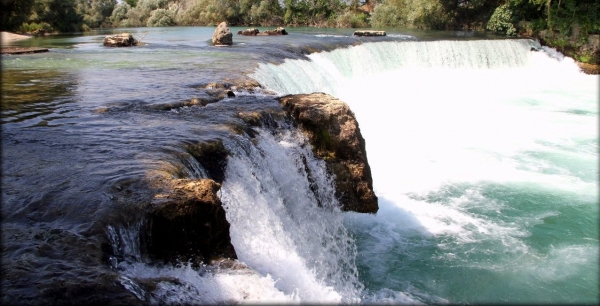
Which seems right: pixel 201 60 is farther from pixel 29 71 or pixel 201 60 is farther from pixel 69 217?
pixel 69 217

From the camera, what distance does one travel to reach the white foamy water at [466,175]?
5.68 meters

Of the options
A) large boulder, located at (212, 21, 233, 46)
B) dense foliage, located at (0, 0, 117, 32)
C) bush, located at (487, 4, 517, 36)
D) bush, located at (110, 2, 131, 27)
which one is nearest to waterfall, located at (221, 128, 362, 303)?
large boulder, located at (212, 21, 233, 46)

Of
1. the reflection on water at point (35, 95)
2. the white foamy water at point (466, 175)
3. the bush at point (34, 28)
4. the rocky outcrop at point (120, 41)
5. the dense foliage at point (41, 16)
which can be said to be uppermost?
the dense foliage at point (41, 16)

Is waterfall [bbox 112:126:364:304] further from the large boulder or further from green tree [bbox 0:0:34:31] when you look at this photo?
green tree [bbox 0:0:34:31]

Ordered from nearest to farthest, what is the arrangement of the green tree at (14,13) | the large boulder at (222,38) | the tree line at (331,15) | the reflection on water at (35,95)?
1. the reflection on water at (35,95)
2. the large boulder at (222,38)
3. the tree line at (331,15)
4. the green tree at (14,13)

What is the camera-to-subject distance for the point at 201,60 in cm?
1338

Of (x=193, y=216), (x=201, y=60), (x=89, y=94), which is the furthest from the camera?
(x=201, y=60)

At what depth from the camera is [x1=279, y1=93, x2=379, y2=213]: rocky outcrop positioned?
654cm

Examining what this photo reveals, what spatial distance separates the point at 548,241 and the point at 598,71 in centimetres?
1811

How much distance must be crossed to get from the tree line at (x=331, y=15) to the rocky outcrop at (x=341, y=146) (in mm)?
20121

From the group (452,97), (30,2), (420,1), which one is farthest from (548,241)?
(30,2)

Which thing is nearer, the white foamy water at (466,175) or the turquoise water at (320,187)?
the turquoise water at (320,187)

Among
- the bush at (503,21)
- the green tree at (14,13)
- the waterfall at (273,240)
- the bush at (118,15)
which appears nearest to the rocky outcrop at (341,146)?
the waterfall at (273,240)

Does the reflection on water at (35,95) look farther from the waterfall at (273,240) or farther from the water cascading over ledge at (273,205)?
the waterfall at (273,240)
